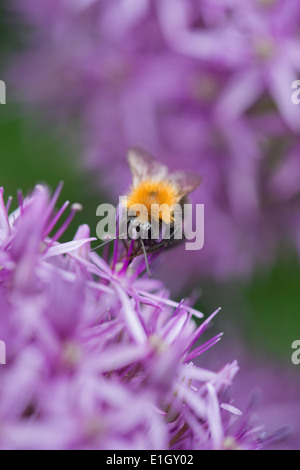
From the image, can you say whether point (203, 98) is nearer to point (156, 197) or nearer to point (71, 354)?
point (156, 197)

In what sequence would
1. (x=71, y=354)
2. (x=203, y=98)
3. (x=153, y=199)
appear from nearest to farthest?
1. (x=71, y=354)
2. (x=153, y=199)
3. (x=203, y=98)

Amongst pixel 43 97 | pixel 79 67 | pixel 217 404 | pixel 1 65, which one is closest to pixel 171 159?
pixel 79 67

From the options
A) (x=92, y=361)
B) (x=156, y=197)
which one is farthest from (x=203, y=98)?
(x=92, y=361)

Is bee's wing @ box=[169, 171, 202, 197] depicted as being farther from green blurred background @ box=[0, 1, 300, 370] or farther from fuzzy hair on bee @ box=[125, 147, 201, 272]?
green blurred background @ box=[0, 1, 300, 370]

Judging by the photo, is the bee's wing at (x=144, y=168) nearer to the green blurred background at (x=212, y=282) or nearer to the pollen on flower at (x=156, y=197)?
the pollen on flower at (x=156, y=197)

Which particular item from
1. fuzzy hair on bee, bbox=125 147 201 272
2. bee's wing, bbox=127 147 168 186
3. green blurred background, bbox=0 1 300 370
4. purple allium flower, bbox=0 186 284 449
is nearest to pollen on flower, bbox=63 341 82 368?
purple allium flower, bbox=0 186 284 449

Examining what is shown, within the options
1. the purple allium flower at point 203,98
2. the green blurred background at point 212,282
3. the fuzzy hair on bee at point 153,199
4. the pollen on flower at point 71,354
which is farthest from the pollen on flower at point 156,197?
the green blurred background at point 212,282
